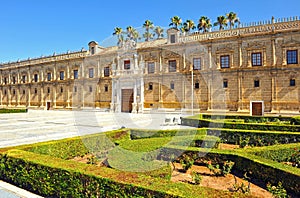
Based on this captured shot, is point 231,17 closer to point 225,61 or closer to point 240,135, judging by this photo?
point 225,61

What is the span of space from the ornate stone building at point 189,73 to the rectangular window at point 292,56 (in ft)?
0.19

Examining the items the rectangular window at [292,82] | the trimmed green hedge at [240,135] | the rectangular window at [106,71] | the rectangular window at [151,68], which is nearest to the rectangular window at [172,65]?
the rectangular window at [151,68]

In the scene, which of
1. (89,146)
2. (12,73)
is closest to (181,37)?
(89,146)

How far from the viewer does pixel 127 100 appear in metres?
32.3

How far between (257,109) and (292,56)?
246 inches

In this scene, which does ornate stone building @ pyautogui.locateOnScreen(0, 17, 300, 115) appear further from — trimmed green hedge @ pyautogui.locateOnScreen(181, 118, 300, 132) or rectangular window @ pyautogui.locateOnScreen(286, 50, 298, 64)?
trimmed green hedge @ pyautogui.locateOnScreen(181, 118, 300, 132)

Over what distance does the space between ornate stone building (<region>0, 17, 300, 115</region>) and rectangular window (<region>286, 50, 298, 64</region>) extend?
0.06 m

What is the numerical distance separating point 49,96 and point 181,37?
2607 cm

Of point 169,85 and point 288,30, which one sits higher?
point 288,30

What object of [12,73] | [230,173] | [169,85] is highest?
[12,73]

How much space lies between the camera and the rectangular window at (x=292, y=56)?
2229 cm

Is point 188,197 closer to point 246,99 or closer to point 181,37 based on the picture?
point 246,99

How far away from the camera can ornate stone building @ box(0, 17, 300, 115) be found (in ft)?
75.2

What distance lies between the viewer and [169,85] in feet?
94.5
